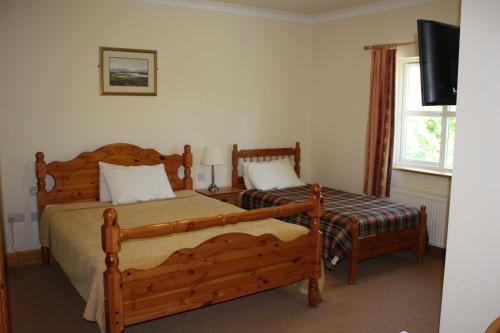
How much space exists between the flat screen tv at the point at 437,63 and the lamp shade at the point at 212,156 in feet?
9.27

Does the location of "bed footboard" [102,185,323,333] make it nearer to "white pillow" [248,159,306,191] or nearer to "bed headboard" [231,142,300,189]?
"white pillow" [248,159,306,191]

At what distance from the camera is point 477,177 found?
1724 mm

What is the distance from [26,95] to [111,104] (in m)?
0.77

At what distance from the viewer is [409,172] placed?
4.89 m

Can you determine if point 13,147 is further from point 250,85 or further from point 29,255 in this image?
point 250,85

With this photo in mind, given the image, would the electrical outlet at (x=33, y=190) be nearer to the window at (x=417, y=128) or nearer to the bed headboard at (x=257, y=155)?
the bed headboard at (x=257, y=155)

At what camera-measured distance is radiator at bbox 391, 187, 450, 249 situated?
452cm

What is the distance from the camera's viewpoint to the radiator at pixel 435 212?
4.52 m

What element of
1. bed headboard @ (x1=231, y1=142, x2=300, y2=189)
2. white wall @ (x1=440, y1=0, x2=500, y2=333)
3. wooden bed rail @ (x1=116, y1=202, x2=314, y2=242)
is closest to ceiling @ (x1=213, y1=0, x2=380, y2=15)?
bed headboard @ (x1=231, y1=142, x2=300, y2=189)

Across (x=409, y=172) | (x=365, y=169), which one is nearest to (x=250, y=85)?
(x=365, y=169)

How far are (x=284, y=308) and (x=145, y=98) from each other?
256 centimetres

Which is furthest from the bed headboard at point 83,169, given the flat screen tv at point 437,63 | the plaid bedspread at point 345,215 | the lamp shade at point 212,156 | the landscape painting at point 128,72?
the flat screen tv at point 437,63

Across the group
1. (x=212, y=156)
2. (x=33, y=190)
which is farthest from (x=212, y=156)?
(x=33, y=190)

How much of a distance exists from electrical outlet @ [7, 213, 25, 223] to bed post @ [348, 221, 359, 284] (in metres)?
3.00
